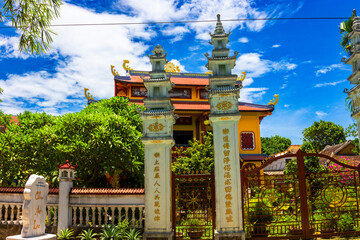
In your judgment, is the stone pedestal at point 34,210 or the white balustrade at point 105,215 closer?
the stone pedestal at point 34,210

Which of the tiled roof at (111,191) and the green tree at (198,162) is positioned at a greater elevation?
the green tree at (198,162)

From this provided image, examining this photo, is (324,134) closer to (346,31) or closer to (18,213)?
(346,31)

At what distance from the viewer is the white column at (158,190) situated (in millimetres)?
7004

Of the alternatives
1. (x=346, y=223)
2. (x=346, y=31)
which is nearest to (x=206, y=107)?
(x=346, y=31)

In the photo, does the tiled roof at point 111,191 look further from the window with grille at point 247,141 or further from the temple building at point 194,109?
the window with grille at point 247,141

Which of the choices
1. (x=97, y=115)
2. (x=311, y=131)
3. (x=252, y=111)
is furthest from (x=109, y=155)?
(x=311, y=131)

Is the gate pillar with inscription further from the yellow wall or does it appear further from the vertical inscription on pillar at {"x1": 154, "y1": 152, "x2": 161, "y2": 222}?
the yellow wall

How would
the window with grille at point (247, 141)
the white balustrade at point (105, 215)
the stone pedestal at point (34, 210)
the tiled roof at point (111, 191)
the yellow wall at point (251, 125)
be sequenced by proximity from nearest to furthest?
the stone pedestal at point (34, 210) → the white balustrade at point (105, 215) → the tiled roof at point (111, 191) → the window with grille at point (247, 141) → the yellow wall at point (251, 125)

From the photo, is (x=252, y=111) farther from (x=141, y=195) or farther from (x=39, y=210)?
(x=39, y=210)

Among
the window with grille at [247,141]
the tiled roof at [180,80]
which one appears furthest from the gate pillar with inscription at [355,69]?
A: the tiled roof at [180,80]

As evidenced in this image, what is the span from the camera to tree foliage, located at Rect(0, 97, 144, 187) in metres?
9.88

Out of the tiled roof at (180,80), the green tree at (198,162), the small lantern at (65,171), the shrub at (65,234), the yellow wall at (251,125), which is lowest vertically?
the shrub at (65,234)

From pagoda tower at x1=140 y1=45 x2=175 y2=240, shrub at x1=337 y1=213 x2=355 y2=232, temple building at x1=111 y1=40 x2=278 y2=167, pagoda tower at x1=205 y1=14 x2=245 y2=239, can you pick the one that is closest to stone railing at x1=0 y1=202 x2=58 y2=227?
pagoda tower at x1=140 y1=45 x2=175 y2=240

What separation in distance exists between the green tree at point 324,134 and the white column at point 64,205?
34787 mm
